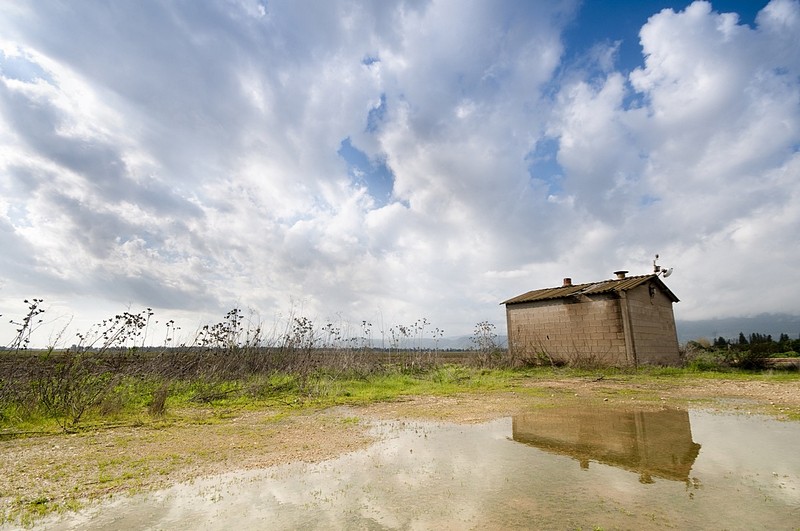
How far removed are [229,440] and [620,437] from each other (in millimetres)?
5368

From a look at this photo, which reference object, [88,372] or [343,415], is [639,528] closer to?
[343,415]

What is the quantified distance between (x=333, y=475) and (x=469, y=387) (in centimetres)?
833

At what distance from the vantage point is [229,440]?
226 inches

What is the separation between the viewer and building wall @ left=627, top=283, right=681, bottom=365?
1725 cm

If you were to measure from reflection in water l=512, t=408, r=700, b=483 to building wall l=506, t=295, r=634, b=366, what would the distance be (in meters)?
10.7

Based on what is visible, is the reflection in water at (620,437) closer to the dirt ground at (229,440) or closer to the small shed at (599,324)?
the dirt ground at (229,440)

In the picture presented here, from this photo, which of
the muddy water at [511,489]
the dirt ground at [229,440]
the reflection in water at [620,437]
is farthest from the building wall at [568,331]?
the muddy water at [511,489]

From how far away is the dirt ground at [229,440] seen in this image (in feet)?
12.8

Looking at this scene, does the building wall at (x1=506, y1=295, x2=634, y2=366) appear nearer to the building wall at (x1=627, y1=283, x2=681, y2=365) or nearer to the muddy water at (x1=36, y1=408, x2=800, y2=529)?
the building wall at (x1=627, y1=283, x2=681, y2=365)

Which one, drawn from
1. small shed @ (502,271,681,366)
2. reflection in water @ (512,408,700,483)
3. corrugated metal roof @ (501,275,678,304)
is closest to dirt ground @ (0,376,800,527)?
reflection in water @ (512,408,700,483)

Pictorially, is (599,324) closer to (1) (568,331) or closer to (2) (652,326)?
(1) (568,331)

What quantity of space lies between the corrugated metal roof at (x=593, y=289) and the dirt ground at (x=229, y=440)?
7.49 m

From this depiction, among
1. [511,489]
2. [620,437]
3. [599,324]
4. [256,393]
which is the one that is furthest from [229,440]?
[599,324]

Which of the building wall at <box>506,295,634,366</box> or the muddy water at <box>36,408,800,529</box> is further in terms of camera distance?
the building wall at <box>506,295,634,366</box>
